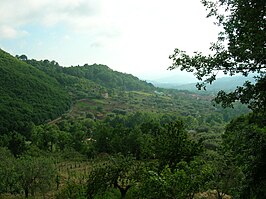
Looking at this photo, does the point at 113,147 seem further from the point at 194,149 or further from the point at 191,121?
the point at 191,121

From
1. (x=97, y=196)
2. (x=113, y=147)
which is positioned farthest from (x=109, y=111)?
(x=97, y=196)

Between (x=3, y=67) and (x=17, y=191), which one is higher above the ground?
(x=3, y=67)

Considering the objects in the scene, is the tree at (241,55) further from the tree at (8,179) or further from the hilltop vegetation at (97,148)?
the tree at (8,179)

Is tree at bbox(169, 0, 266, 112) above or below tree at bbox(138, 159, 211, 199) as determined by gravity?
above

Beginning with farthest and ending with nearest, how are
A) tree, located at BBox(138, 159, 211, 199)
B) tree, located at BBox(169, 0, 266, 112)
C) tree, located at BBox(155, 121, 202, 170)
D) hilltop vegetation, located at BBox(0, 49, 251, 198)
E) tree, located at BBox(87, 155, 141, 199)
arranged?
tree, located at BBox(87, 155, 141, 199) → tree, located at BBox(155, 121, 202, 170) → hilltop vegetation, located at BBox(0, 49, 251, 198) → tree, located at BBox(138, 159, 211, 199) → tree, located at BBox(169, 0, 266, 112)

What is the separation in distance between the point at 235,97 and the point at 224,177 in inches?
376

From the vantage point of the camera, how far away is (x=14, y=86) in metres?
99.3

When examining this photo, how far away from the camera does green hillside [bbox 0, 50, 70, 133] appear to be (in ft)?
265

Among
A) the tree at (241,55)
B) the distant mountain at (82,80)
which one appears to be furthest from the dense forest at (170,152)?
the distant mountain at (82,80)

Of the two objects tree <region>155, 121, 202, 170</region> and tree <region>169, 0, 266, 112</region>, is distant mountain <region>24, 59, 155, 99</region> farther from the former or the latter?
tree <region>169, 0, 266, 112</region>

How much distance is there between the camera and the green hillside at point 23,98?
80856 millimetres

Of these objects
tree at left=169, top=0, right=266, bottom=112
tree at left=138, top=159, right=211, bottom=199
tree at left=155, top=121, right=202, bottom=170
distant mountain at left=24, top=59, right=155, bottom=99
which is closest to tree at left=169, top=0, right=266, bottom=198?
tree at left=169, top=0, right=266, bottom=112

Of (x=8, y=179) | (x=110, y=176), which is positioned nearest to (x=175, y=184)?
(x=110, y=176)

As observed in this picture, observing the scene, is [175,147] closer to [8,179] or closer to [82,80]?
[8,179]
